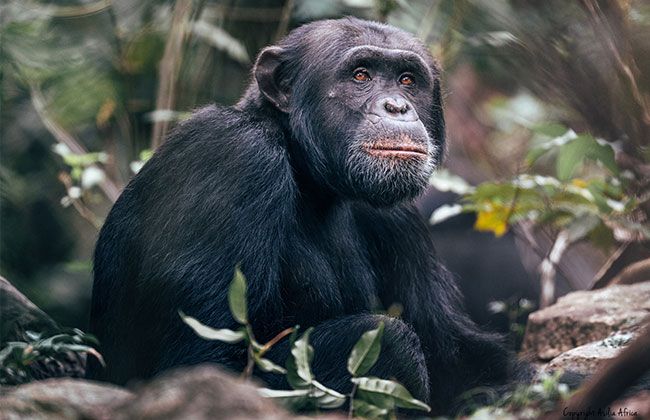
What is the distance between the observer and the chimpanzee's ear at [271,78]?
15.3 feet

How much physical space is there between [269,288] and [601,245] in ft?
10.8

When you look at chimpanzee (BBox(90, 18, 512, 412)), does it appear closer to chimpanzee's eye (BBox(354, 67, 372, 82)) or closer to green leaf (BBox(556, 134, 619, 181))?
chimpanzee's eye (BBox(354, 67, 372, 82))

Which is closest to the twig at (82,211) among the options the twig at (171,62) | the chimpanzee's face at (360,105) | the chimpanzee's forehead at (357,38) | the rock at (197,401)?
the twig at (171,62)

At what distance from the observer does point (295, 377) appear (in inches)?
118

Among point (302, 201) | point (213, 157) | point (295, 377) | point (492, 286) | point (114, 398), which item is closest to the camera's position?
point (114, 398)

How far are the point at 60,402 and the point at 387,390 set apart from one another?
125cm

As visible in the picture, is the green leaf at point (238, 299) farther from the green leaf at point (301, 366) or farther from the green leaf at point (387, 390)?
the green leaf at point (387, 390)

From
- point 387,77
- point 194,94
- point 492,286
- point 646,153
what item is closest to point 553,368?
point 646,153

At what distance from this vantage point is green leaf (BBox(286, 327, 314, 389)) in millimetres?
2957

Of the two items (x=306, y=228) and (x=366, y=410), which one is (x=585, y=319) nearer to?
(x=306, y=228)

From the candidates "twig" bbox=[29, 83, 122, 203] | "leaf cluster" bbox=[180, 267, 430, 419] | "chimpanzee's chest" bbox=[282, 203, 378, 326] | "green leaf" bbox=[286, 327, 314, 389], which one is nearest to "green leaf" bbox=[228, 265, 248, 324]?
"leaf cluster" bbox=[180, 267, 430, 419]

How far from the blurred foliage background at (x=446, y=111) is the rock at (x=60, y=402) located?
3057 mm

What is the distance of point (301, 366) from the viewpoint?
117 inches

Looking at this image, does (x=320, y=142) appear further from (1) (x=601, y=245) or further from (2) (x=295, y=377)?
(1) (x=601, y=245)
